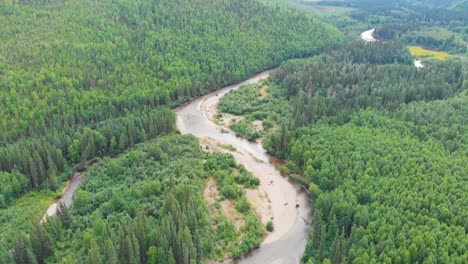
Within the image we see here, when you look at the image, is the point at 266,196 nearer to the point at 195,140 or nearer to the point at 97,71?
the point at 195,140

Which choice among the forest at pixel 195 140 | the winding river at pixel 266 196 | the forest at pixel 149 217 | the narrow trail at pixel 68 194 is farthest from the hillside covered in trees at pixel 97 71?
A: the forest at pixel 149 217

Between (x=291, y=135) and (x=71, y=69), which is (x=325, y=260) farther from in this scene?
(x=71, y=69)

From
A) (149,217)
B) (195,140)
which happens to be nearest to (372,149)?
(195,140)

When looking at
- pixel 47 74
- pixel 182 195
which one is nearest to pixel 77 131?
pixel 47 74

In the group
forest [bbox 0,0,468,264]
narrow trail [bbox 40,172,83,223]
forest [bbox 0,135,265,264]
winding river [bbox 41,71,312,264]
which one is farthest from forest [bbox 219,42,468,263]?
narrow trail [bbox 40,172,83,223]

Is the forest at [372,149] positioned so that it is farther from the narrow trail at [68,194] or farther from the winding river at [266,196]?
the narrow trail at [68,194]

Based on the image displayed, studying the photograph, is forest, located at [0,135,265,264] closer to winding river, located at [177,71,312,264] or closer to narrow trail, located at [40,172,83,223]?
winding river, located at [177,71,312,264]
